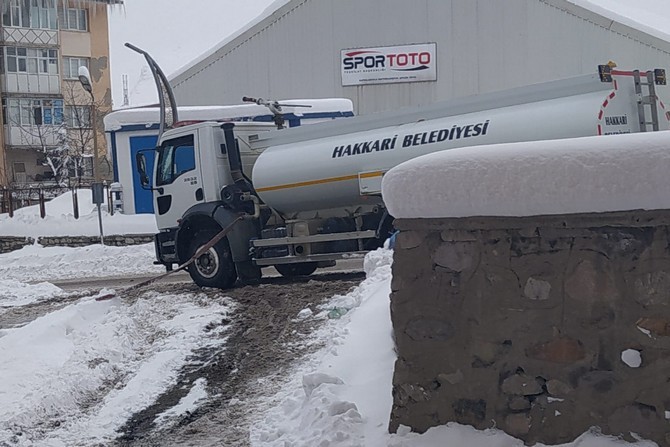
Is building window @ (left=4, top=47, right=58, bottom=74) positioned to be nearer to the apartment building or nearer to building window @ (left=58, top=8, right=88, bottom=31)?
the apartment building

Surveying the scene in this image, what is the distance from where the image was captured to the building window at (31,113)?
46281mm

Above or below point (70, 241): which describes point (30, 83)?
above

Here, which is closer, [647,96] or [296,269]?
[647,96]

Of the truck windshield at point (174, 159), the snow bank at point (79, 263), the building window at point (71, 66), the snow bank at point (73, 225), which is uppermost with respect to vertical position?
the building window at point (71, 66)

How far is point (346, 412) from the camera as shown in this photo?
5316 mm

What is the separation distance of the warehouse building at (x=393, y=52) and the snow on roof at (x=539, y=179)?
80.9 feet

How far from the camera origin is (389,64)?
3012cm

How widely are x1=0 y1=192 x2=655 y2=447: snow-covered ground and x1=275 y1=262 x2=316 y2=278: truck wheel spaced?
2.45 m

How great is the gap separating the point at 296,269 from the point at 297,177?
2.40 m

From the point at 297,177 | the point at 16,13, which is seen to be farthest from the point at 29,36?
the point at 297,177

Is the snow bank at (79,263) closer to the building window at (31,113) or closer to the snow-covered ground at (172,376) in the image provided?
the snow-covered ground at (172,376)

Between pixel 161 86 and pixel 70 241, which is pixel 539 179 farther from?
pixel 70 241

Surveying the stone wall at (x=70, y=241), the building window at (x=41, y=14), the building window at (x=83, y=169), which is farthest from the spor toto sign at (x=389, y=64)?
the building window at (x=41, y=14)

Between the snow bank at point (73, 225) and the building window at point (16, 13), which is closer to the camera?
the snow bank at point (73, 225)
